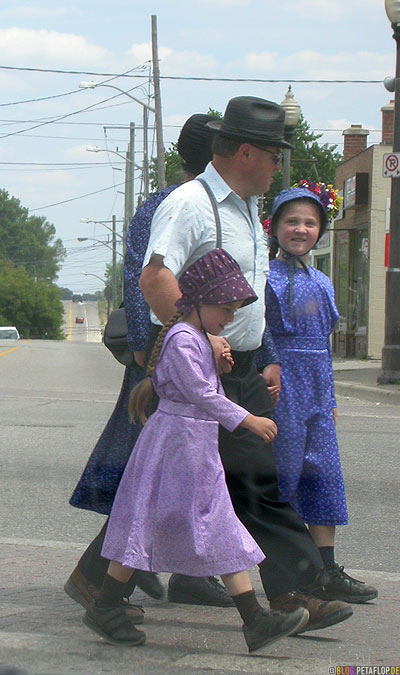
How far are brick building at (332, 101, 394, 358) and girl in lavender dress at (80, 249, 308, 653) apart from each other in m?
23.6

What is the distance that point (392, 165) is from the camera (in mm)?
16953

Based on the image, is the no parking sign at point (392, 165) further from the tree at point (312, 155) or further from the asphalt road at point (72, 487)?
the tree at point (312, 155)

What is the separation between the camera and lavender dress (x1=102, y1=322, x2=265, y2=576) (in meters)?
3.86

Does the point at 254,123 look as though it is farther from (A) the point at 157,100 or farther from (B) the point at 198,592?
(A) the point at 157,100

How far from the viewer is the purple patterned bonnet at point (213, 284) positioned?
3912 mm

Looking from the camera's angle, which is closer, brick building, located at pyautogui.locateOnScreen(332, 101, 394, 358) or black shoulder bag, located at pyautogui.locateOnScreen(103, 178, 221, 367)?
black shoulder bag, located at pyautogui.locateOnScreen(103, 178, 221, 367)

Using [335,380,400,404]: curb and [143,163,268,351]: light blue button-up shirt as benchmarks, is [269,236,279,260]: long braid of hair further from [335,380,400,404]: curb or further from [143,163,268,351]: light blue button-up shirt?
[335,380,400,404]: curb

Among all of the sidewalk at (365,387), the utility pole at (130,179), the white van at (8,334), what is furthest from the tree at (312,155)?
the sidewalk at (365,387)

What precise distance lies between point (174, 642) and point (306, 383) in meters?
1.15

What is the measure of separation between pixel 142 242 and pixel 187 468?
3.34ft

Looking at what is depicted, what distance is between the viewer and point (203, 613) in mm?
→ 4625

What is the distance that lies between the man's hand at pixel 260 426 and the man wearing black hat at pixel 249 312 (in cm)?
19

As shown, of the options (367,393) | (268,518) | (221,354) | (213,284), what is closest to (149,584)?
(268,518)

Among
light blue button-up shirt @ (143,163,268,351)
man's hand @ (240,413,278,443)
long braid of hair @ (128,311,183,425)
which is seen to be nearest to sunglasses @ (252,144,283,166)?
light blue button-up shirt @ (143,163,268,351)
